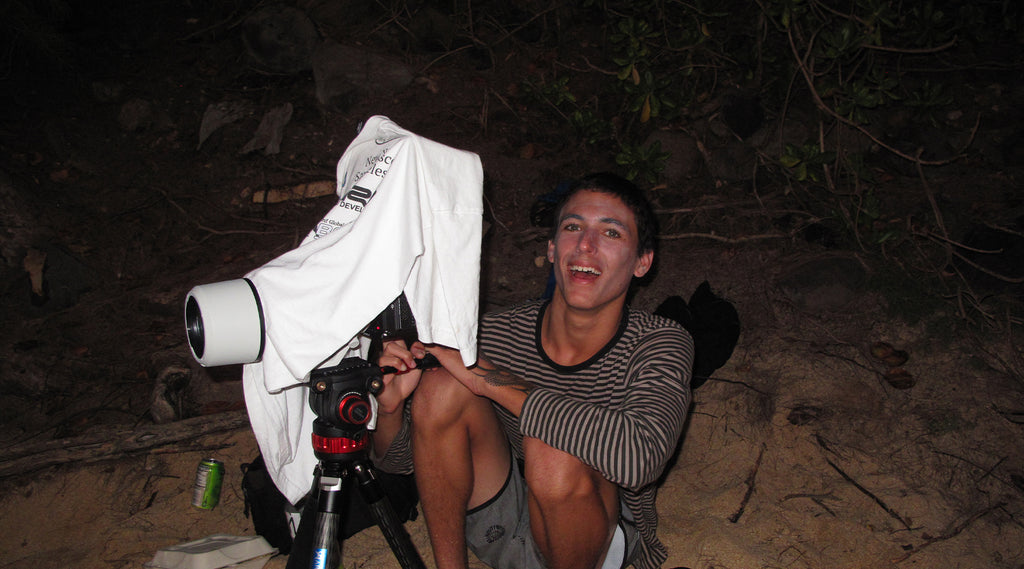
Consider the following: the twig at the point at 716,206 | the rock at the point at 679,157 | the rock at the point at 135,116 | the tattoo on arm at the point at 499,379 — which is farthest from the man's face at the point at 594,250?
the rock at the point at 135,116

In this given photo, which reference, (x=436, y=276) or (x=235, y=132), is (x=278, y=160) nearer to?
(x=235, y=132)

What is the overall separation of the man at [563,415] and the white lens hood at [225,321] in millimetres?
354

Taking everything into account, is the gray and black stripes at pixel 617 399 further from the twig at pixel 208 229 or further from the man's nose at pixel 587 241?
the twig at pixel 208 229

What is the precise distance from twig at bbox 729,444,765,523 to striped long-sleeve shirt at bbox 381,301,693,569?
1.39ft

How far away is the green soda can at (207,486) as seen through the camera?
2.10m

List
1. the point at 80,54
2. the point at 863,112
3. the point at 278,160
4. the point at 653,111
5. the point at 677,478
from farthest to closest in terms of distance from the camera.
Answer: the point at 80,54, the point at 278,160, the point at 653,111, the point at 863,112, the point at 677,478

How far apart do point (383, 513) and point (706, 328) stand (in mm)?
1662

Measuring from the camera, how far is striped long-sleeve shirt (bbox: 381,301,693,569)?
1341mm

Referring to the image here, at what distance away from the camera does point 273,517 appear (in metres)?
A: 1.92

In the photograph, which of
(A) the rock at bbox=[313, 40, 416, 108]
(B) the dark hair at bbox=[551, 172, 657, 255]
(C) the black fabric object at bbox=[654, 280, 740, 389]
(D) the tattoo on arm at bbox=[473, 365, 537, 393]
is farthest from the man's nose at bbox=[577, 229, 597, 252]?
(A) the rock at bbox=[313, 40, 416, 108]

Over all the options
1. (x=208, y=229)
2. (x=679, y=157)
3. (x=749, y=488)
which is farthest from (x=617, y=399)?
(x=208, y=229)

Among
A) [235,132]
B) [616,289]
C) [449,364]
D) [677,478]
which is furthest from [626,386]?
[235,132]

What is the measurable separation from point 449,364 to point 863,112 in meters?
2.90

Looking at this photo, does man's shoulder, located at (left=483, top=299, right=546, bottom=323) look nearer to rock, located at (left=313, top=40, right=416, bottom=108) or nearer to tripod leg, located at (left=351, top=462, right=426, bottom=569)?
tripod leg, located at (left=351, top=462, right=426, bottom=569)
